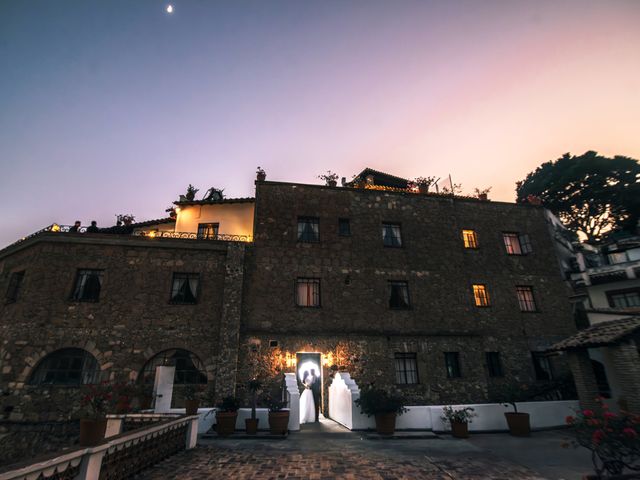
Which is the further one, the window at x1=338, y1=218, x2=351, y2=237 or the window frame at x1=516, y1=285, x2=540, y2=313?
the window frame at x1=516, y1=285, x2=540, y2=313

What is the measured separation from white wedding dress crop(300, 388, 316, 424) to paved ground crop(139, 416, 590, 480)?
9.54ft

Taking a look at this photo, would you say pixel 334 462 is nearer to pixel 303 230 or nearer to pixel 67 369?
pixel 303 230

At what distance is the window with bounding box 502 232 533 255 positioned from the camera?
19.4 metres

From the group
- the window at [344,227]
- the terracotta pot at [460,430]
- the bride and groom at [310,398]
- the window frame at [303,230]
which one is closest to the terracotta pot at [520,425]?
the terracotta pot at [460,430]

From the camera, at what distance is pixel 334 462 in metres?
8.09

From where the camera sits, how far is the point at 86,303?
14445 mm

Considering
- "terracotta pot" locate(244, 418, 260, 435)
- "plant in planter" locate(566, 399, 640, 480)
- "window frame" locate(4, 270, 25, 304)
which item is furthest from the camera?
"window frame" locate(4, 270, 25, 304)

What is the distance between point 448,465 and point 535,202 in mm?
18436

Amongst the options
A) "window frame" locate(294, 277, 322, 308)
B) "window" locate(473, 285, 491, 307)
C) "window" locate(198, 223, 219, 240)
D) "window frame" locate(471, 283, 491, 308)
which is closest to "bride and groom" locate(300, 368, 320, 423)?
"window frame" locate(294, 277, 322, 308)

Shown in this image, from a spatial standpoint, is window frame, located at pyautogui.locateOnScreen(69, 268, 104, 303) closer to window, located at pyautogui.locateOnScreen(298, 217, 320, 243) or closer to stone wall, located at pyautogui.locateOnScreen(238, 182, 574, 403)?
stone wall, located at pyautogui.locateOnScreen(238, 182, 574, 403)

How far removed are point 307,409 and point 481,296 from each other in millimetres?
11373

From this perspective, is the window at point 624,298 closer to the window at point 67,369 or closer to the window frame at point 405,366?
the window frame at point 405,366

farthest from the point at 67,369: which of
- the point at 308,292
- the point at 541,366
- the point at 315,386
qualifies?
the point at 541,366

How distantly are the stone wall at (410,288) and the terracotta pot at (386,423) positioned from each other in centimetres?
352
